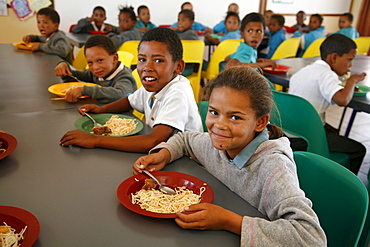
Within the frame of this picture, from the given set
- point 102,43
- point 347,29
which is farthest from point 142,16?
point 102,43

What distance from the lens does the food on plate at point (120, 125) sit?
1.34m

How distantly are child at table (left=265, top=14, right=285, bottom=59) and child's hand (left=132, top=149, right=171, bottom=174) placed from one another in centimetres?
460

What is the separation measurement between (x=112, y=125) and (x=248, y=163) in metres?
0.69

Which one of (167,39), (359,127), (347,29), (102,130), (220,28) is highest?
(167,39)

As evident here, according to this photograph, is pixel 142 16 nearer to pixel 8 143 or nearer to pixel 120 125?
pixel 120 125

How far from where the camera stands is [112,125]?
1409mm

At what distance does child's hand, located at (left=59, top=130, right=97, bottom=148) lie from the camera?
3.79 feet

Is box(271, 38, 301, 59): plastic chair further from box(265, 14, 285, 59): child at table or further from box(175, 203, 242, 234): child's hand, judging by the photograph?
box(175, 203, 242, 234): child's hand

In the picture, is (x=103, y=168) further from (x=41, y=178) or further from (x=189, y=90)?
(x=189, y=90)

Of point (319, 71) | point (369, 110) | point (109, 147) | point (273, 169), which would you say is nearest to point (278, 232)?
point (273, 169)

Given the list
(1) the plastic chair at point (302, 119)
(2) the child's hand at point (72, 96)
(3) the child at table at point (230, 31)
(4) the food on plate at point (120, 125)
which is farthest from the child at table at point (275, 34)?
(4) the food on plate at point (120, 125)

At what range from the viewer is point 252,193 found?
95cm

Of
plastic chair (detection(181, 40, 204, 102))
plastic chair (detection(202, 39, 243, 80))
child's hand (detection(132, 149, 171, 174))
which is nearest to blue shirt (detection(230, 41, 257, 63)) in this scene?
plastic chair (detection(181, 40, 204, 102))

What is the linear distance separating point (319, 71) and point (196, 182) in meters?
1.51
